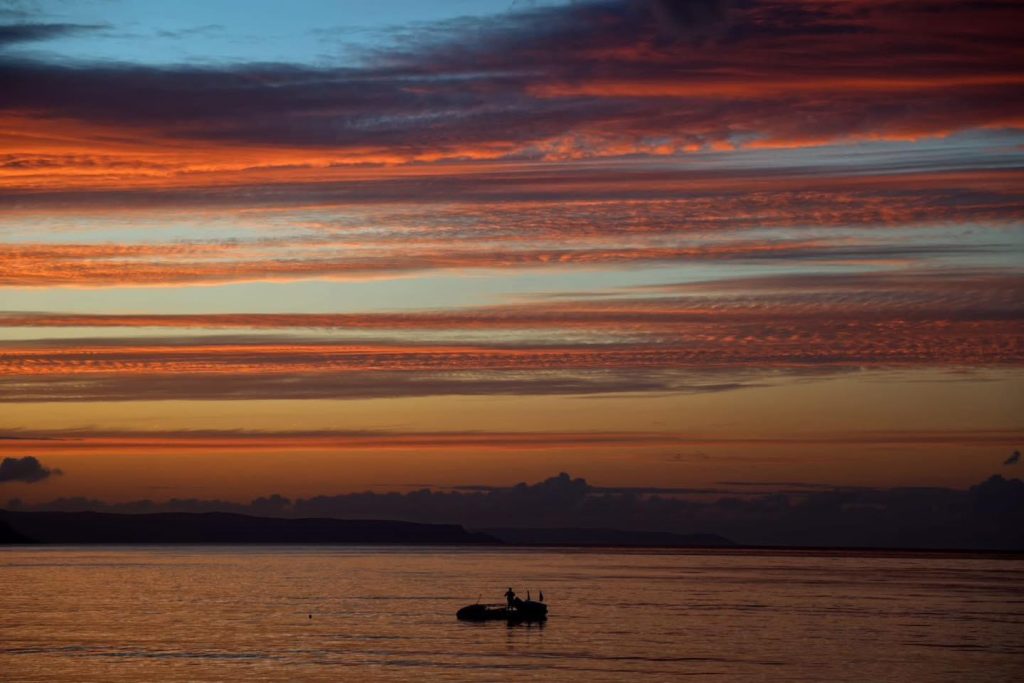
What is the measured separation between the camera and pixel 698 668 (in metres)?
81.6

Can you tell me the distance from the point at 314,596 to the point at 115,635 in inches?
2133

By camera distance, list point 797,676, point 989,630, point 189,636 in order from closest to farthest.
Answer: point 797,676 → point 189,636 → point 989,630

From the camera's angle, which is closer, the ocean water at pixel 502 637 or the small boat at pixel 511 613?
the ocean water at pixel 502 637

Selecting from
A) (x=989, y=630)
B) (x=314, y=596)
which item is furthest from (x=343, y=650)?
(x=314, y=596)

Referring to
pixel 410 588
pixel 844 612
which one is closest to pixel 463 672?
pixel 844 612

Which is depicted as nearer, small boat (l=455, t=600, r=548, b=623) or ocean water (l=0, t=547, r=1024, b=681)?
ocean water (l=0, t=547, r=1024, b=681)

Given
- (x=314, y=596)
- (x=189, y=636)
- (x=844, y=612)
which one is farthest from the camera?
(x=314, y=596)

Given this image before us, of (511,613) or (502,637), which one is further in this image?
(511,613)

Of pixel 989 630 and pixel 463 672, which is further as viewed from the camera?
pixel 989 630

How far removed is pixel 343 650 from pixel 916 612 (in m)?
66.3

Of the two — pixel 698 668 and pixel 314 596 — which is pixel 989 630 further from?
pixel 314 596

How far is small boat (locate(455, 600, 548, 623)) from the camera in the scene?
11331 cm

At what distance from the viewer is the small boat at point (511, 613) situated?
113 meters

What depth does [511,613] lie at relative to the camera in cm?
11344
